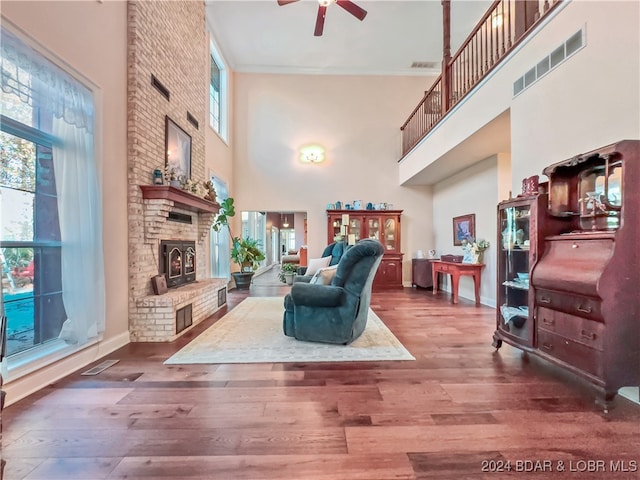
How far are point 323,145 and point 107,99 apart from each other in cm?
496

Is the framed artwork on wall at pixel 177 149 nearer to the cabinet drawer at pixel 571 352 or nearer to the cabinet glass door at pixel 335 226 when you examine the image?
the cabinet glass door at pixel 335 226

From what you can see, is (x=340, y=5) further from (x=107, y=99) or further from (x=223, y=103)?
(x=223, y=103)

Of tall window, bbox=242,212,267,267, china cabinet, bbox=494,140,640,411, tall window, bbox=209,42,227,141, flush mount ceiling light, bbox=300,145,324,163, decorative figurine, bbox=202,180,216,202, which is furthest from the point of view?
tall window, bbox=242,212,267,267

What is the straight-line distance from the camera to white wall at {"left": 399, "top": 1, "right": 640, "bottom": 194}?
2012 mm

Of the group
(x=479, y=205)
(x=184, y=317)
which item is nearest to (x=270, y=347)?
(x=184, y=317)

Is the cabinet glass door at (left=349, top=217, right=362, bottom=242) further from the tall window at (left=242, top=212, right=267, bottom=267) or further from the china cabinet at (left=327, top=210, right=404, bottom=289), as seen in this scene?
the tall window at (left=242, top=212, right=267, bottom=267)

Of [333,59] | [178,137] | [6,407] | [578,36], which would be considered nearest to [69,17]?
[178,137]

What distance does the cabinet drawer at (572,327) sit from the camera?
1.82m

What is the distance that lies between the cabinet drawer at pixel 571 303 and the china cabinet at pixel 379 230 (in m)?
4.48

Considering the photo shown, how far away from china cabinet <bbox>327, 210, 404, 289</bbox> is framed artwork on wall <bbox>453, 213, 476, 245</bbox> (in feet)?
4.29

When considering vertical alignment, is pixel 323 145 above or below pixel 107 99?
above

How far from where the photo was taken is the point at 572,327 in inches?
78.7

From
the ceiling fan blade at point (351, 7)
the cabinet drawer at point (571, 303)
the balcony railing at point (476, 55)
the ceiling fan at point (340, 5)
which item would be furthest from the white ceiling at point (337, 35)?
the cabinet drawer at point (571, 303)

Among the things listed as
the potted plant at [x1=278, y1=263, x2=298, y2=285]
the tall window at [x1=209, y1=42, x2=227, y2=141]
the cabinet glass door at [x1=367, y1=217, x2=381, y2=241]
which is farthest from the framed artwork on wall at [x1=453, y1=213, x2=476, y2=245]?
the tall window at [x1=209, y1=42, x2=227, y2=141]
